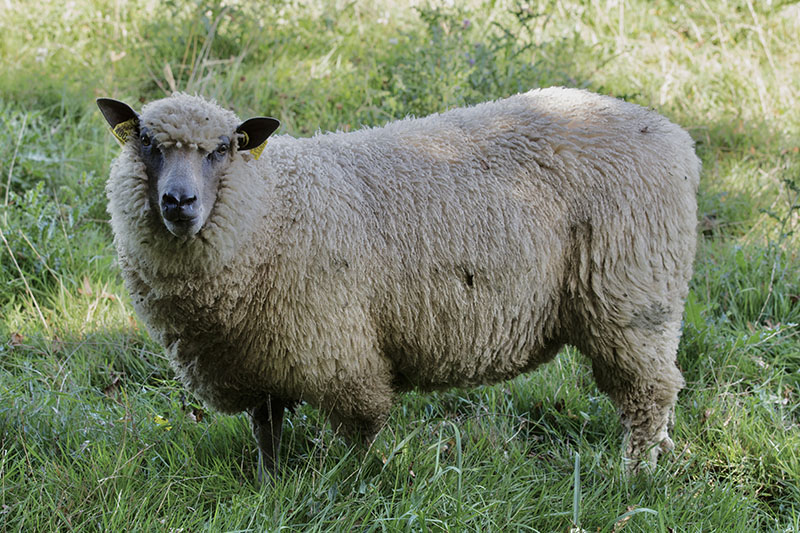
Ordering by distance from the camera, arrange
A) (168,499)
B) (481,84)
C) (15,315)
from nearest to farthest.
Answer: (168,499)
(15,315)
(481,84)

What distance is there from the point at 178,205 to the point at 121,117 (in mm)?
475

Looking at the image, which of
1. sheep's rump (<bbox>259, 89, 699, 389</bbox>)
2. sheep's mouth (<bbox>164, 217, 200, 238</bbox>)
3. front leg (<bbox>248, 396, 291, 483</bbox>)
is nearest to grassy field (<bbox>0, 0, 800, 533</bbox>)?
front leg (<bbox>248, 396, 291, 483</bbox>)

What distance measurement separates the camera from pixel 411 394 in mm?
3232

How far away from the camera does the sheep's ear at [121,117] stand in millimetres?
2252

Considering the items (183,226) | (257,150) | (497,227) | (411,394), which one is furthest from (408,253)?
(411,394)

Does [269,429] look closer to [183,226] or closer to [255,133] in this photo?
[183,226]

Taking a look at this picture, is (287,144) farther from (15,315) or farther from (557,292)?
(15,315)

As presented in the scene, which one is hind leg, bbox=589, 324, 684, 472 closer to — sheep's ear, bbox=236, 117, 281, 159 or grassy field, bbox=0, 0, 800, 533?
grassy field, bbox=0, 0, 800, 533

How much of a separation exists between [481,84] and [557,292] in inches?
86.1

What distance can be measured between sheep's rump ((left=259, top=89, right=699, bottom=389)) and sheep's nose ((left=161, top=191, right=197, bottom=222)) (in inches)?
15.6

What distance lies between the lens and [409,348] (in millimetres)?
2574

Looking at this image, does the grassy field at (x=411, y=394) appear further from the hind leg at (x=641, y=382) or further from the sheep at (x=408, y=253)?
the sheep at (x=408, y=253)

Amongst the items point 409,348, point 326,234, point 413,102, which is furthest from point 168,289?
point 413,102

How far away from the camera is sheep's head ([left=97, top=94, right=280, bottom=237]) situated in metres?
2.09
